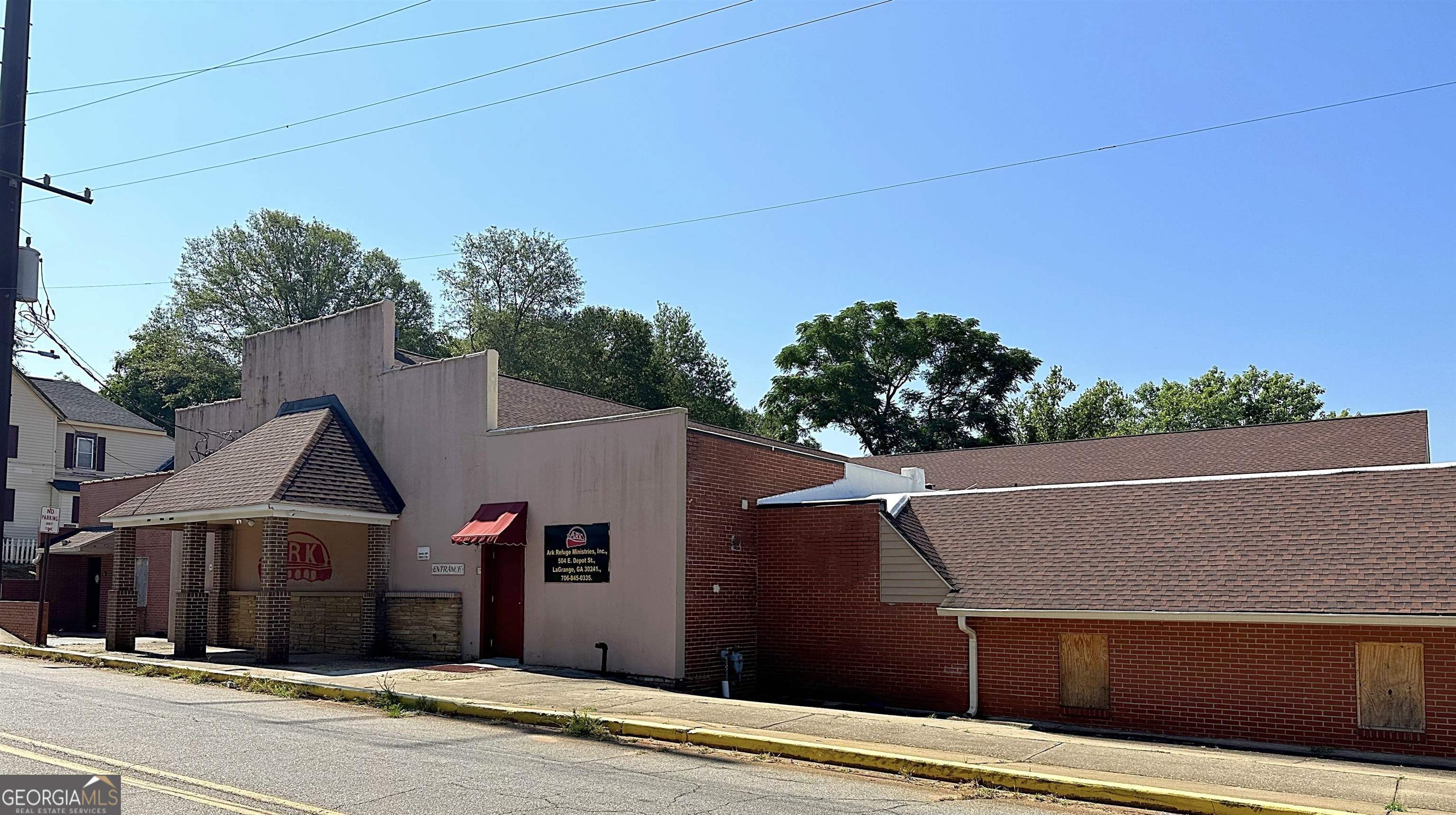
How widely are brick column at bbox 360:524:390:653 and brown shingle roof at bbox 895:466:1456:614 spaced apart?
10.9 meters

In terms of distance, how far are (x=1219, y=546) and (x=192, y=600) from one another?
63.4ft

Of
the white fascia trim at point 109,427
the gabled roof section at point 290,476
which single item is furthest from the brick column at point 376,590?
the white fascia trim at point 109,427

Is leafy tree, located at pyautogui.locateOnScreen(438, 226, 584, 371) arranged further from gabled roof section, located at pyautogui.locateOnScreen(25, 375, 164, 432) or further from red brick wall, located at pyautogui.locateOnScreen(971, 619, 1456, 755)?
red brick wall, located at pyautogui.locateOnScreen(971, 619, 1456, 755)

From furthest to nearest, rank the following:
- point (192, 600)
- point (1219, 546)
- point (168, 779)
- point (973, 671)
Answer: point (192, 600) → point (973, 671) → point (1219, 546) → point (168, 779)

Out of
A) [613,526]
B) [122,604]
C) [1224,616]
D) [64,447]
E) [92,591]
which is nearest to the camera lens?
[1224,616]

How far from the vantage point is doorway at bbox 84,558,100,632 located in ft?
102

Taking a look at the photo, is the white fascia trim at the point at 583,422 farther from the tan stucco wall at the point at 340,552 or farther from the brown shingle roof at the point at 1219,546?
the tan stucco wall at the point at 340,552

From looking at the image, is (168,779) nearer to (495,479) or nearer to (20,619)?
(495,479)

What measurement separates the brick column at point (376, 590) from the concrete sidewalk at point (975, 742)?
Result: 327 cm

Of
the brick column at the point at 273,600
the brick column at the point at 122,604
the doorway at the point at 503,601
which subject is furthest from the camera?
the brick column at the point at 122,604

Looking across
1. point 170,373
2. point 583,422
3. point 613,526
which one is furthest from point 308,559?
point 170,373

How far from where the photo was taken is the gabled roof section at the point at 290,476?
21250mm

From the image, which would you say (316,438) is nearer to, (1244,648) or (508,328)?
(1244,648)

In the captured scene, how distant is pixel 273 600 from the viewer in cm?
2072
